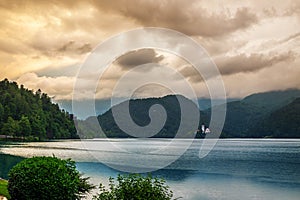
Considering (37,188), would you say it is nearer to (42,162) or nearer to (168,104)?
(42,162)

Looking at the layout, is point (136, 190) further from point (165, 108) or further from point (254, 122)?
point (254, 122)

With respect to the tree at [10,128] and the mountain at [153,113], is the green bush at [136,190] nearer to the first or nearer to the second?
the mountain at [153,113]

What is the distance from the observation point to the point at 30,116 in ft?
325

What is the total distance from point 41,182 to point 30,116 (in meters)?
92.8

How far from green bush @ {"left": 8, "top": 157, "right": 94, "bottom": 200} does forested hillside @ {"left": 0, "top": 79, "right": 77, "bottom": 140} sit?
85.5m

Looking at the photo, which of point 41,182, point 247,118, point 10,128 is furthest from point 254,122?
point 41,182

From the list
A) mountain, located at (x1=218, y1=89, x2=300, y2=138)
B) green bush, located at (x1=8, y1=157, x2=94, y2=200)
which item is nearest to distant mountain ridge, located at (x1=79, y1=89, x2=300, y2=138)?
mountain, located at (x1=218, y1=89, x2=300, y2=138)

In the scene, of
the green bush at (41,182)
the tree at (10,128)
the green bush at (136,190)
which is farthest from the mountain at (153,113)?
the green bush at (136,190)

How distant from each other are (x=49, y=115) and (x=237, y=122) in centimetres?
5118

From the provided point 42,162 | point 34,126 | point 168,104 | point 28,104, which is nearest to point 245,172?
point 42,162

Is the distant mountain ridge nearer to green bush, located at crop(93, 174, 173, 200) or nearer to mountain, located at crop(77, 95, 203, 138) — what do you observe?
mountain, located at crop(77, 95, 203, 138)

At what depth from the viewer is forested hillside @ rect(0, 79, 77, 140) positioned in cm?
9319

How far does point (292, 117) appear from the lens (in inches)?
4205

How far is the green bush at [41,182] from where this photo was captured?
10.0 metres
